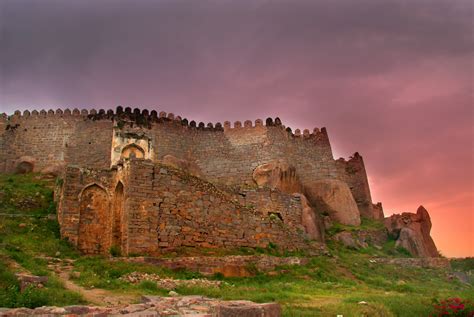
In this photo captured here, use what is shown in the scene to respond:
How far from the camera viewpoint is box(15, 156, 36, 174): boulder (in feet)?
104

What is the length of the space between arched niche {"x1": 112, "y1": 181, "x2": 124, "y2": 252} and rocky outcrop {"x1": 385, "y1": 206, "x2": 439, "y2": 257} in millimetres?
18496

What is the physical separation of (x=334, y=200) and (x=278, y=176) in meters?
4.36

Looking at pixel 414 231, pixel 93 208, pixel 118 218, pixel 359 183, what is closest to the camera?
pixel 118 218

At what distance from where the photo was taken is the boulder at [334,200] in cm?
3073

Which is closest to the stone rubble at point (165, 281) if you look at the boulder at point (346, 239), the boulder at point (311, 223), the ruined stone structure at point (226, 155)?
the ruined stone structure at point (226, 155)

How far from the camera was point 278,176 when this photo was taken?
30641 mm

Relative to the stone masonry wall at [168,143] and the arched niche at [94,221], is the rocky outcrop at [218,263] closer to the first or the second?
the arched niche at [94,221]

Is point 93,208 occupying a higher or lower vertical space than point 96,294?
higher

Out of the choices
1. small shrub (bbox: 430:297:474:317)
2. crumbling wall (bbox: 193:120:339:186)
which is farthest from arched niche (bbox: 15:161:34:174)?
small shrub (bbox: 430:297:474:317)

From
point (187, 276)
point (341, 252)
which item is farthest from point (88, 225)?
point (341, 252)

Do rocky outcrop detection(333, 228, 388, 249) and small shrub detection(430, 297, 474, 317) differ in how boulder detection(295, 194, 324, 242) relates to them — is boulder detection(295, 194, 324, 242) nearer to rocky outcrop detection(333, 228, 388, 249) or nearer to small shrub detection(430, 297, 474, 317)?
rocky outcrop detection(333, 228, 388, 249)

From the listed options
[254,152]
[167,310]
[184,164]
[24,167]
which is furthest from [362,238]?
[24,167]

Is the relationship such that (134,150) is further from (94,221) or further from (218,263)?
(218,263)

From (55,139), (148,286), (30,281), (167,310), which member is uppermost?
Result: (55,139)
